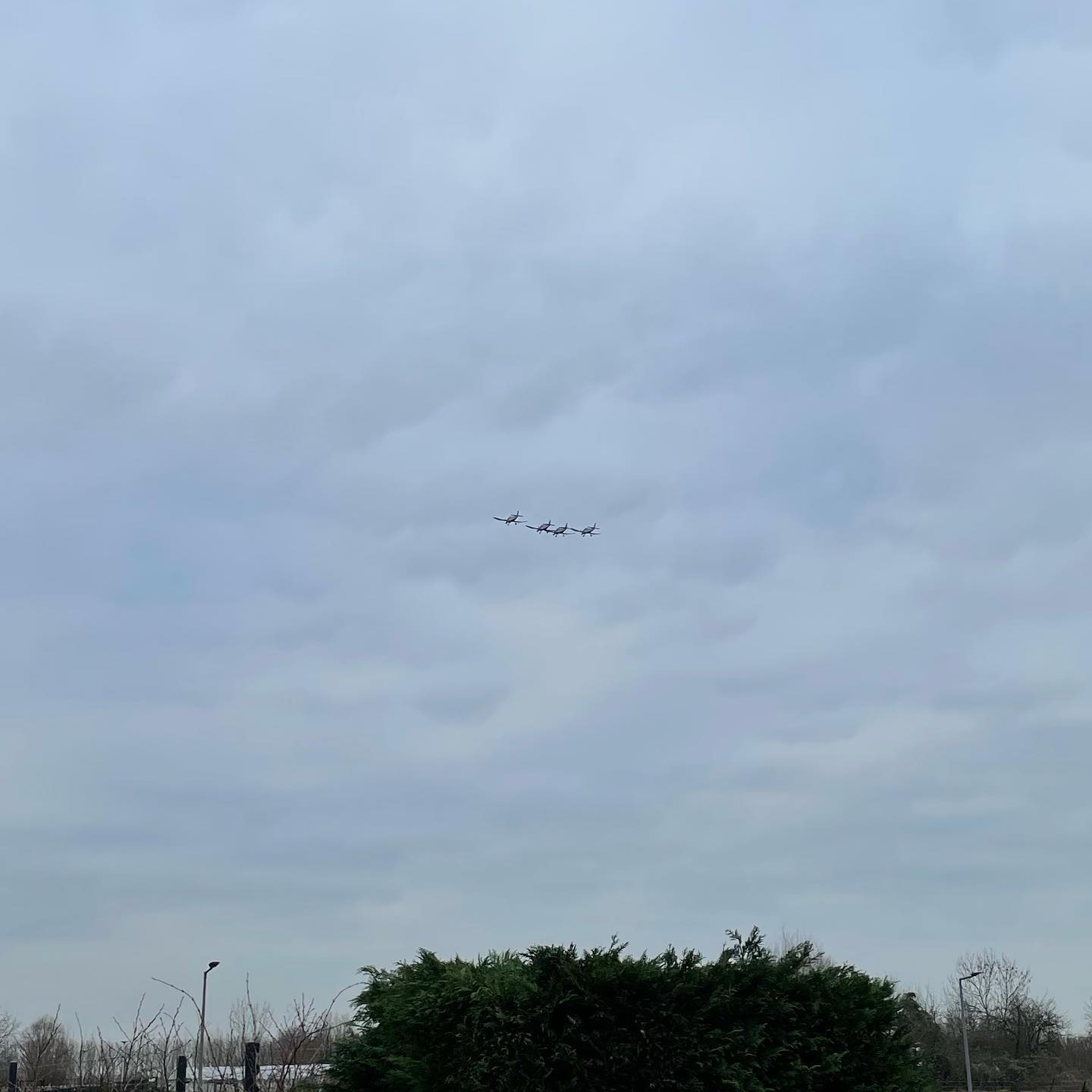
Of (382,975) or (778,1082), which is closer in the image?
(778,1082)

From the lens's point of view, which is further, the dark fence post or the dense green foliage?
the dark fence post

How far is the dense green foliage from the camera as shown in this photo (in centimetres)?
1489

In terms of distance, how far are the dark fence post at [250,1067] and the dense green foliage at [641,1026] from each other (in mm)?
1817

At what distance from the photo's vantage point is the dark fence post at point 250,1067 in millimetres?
15703

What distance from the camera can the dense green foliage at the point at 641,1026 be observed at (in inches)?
586

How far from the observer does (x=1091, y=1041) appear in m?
93.5

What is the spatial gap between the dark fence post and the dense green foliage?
1.82 m

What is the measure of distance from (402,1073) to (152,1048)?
3253mm

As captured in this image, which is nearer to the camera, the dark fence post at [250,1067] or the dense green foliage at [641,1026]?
the dense green foliage at [641,1026]

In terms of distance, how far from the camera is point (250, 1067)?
53.2ft

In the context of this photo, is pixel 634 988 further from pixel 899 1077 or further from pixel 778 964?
pixel 899 1077

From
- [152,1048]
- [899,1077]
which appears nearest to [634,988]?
[899,1077]

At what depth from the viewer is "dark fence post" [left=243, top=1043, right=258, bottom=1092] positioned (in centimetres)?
1570

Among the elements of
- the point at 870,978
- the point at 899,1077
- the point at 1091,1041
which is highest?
the point at 870,978
